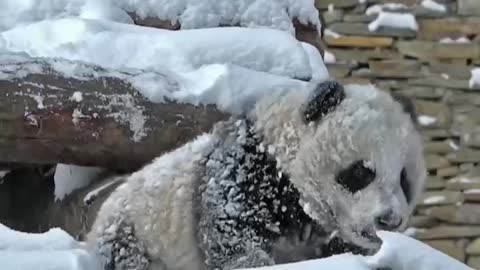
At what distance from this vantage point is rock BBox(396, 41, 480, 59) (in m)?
7.63

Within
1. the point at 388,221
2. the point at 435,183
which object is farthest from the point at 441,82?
the point at 388,221

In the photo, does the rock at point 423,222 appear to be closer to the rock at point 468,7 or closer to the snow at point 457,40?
the snow at point 457,40

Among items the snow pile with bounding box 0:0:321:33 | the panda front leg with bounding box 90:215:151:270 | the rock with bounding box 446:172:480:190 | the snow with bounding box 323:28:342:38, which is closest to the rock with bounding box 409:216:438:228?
the rock with bounding box 446:172:480:190

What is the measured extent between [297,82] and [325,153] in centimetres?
44

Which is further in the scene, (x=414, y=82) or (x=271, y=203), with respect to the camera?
(x=414, y=82)

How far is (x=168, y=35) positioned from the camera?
3457mm

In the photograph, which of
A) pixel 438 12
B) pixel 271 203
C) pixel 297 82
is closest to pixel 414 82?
pixel 438 12

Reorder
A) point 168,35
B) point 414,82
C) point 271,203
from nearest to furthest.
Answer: point 271,203, point 168,35, point 414,82

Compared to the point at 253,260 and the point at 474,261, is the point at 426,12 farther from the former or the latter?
the point at 253,260

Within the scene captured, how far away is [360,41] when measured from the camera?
25.3 feet

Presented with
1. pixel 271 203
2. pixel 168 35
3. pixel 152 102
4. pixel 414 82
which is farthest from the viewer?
pixel 414 82

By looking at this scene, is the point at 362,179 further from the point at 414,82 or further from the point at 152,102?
the point at 414,82

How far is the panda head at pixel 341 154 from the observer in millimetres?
2975

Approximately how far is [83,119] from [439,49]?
189 inches
